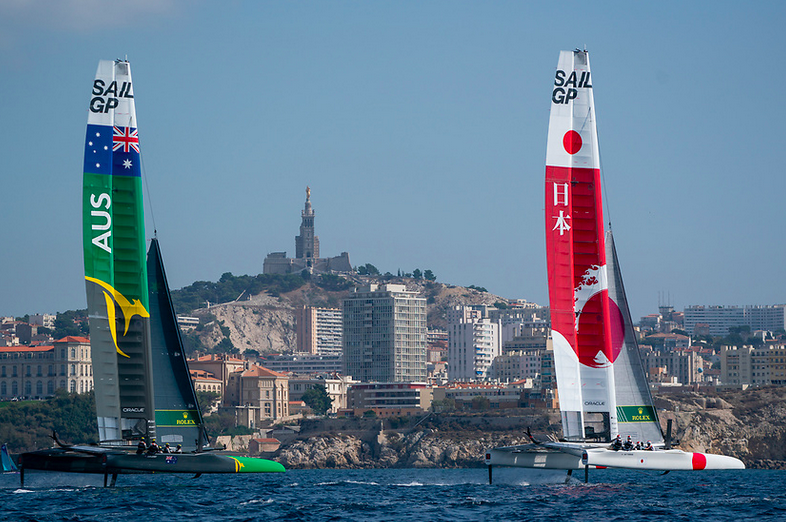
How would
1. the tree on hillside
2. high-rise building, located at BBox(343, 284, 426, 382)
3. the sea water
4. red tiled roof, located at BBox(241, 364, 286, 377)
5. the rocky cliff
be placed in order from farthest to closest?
high-rise building, located at BBox(343, 284, 426, 382) → the tree on hillside → red tiled roof, located at BBox(241, 364, 286, 377) → the rocky cliff → the sea water

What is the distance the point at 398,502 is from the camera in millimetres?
31688

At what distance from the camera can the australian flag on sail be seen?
32.7 metres


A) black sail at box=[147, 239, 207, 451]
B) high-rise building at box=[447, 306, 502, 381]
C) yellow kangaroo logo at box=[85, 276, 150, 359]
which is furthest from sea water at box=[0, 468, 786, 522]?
high-rise building at box=[447, 306, 502, 381]

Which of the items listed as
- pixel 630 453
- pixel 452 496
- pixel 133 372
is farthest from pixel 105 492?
pixel 630 453

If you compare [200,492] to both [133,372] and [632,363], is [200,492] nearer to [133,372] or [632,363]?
[133,372]

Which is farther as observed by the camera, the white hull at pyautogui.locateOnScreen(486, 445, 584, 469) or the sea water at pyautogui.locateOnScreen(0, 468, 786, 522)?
the white hull at pyautogui.locateOnScreen(486, 445, 584, 469)

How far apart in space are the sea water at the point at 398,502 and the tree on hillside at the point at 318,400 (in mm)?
104627

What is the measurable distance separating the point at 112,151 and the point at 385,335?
13311 centimetres

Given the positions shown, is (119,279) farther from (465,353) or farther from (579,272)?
(465,353)

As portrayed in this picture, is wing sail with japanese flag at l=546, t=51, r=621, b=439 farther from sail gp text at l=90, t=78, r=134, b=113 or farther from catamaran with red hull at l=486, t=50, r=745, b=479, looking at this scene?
sail gp text at l=90, t=78, r=134, b=113

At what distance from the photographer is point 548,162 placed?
3369 centimetres

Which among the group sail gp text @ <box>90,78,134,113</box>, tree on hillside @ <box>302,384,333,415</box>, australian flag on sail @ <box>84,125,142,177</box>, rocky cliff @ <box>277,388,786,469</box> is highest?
sail gp text @ <box>90,78,134,113</box>

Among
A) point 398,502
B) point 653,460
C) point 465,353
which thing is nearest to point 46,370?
point 465,353

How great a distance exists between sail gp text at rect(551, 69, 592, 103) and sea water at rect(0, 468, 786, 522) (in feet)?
32.9
